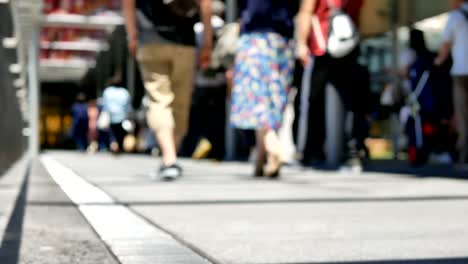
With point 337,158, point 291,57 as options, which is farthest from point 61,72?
point 291,57

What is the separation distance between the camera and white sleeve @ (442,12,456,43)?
30.4ft

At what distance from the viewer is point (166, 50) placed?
25.4 ft

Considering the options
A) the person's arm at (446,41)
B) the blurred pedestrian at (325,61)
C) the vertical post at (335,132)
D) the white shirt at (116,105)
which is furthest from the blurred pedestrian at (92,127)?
the person's arm at (446,41)

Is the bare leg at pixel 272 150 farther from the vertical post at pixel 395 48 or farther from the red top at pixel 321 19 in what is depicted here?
the vertical post at pixel 395 48

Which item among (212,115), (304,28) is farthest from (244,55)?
(212,115)

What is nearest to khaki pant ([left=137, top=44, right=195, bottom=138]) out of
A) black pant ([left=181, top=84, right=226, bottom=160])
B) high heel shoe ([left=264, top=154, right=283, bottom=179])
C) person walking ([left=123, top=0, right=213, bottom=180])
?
person walking ([left=123, top=0, right=213, bottom=180])

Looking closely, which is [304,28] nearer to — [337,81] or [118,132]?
[337,81]

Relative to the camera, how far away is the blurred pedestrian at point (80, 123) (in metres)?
24.2

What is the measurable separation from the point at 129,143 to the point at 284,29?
1310 cm

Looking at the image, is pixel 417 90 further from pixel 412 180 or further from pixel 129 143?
pixel 129 143

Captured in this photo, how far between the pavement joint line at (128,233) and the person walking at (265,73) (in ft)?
7.40

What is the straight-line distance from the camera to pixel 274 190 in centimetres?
625

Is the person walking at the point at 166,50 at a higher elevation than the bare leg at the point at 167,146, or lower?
higher

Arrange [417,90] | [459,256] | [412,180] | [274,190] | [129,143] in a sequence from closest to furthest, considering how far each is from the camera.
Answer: [459,256], [274,190], [412,180], [417,90], [129,143]
